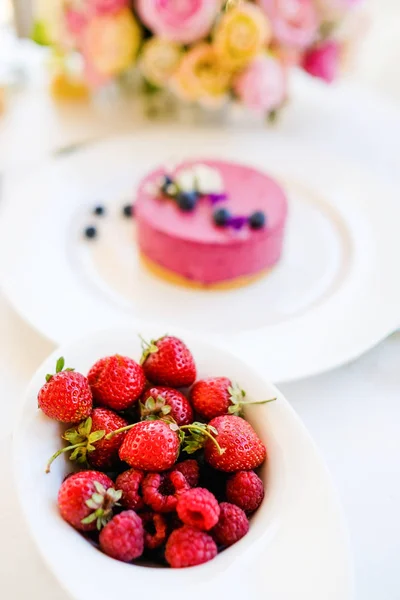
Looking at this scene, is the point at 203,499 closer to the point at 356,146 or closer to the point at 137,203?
the point at 137,203

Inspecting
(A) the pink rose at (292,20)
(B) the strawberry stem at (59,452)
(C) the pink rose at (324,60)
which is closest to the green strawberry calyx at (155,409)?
(B) the strawberry stem at (59,452)

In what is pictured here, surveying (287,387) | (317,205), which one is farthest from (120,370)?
(317,205)

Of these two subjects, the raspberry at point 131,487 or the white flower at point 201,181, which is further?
the white flower at point 201,181

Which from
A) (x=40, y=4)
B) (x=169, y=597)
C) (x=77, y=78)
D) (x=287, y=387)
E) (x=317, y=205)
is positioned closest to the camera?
(x=169, y=597)

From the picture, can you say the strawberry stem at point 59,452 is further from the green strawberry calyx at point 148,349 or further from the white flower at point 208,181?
the white flower at point 208,181

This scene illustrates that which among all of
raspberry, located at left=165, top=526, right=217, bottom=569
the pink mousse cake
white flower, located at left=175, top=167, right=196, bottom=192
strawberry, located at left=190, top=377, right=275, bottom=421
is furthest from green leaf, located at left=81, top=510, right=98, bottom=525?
white flower, located at left=175, top=167, right=196, bottom=192

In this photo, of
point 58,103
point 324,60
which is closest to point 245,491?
point 324,60
